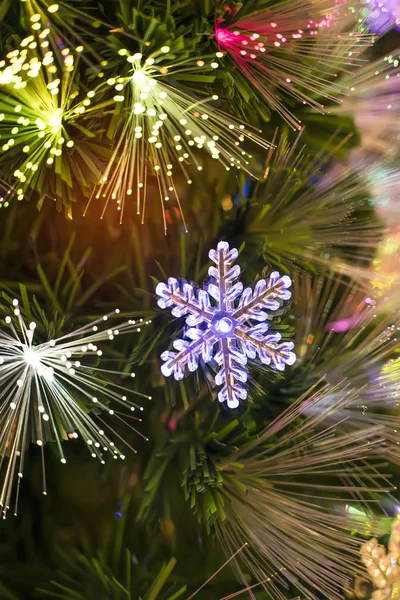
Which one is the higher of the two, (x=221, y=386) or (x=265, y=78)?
(x=265, y=78)

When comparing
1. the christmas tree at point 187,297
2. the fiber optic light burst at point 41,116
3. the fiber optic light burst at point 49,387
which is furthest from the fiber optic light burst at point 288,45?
the fiber optic light burst at point 49,387

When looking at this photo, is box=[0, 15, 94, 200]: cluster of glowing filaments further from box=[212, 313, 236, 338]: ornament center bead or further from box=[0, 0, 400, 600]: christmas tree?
box=[212, 313, 236, 338]: ornament center bead

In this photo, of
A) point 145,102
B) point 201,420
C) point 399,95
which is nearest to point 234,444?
point 201,420

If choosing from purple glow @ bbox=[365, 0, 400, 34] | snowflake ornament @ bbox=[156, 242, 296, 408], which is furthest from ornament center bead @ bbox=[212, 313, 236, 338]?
purple glow @ bbox=[365, 0, 400, 34]

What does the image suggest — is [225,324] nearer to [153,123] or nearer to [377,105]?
[153,123]

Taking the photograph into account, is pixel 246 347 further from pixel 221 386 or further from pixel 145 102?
pixel 145 102

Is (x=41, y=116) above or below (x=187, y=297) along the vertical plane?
above

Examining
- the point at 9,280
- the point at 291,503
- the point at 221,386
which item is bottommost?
the point at 291,503

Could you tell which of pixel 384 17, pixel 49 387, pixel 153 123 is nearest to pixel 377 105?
pixel 384 17
